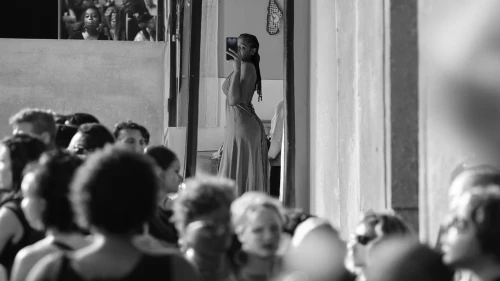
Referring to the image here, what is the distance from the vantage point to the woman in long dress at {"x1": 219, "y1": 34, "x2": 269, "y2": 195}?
828 cm

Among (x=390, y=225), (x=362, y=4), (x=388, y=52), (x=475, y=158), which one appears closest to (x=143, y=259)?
(x=390, y=225)

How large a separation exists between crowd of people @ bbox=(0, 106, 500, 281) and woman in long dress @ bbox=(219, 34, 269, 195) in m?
4.43

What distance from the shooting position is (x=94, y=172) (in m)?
2.01

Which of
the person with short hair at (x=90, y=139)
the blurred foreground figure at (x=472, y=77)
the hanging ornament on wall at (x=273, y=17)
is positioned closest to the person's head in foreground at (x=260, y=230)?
the person with short hair at (x=90, y=139)

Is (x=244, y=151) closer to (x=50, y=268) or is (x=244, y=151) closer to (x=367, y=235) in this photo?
(x=367, y=235)

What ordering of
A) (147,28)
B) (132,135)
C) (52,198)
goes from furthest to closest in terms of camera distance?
1. (147,28)
2. (132,135)
3. (52,198)

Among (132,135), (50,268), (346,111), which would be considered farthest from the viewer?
(346,111)

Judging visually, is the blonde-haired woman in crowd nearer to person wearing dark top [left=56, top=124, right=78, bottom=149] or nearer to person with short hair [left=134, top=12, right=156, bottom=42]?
person wearing dark top [left=56, top=124, right=78, bottom=149]

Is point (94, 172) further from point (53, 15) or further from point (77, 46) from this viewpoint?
point (53, 15)

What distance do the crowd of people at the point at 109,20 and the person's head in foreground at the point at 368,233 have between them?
50.8 feet

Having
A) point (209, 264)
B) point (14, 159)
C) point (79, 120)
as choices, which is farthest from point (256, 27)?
point (209, 264)

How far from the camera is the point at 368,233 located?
115 inches

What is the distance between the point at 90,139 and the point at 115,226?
2.12 meters

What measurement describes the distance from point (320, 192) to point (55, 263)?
15.4 feet
